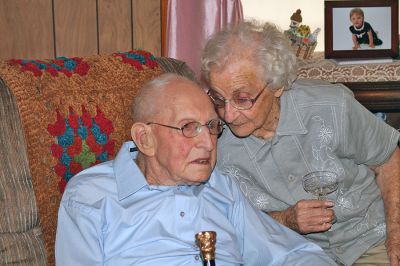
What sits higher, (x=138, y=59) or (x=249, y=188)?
(x=138, y=59)

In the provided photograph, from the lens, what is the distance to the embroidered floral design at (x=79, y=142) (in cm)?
206

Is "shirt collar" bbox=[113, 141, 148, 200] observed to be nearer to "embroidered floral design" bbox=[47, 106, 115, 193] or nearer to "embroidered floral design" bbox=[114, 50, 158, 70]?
"embroidered floral design" bbox=[47, 106, 115, 193]

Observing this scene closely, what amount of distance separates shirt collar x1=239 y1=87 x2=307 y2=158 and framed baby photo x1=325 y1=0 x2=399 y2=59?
48.6 inches

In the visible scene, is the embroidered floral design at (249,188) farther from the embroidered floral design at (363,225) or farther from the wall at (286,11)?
the wall at (286,11)

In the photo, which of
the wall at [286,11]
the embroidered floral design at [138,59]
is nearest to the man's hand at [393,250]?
the embroidered floral design at [138,59]

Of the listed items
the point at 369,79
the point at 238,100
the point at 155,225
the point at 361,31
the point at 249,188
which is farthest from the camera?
the point at 361,31

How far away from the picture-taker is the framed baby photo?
3523mm

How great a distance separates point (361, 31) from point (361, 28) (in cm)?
2

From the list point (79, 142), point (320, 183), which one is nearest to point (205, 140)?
point (79, 142)

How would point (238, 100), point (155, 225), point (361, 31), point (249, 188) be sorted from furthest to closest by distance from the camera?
point (361, 31)
point (249, 188)
point (238, 100)
point (155, 225)

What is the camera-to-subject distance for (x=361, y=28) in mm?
3564

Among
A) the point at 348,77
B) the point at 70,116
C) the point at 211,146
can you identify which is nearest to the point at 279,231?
the point at 211,146

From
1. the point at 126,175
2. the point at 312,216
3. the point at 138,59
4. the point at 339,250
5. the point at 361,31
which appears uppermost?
the point at 361,31

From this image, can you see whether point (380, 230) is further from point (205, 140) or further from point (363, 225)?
point (205, 140)
